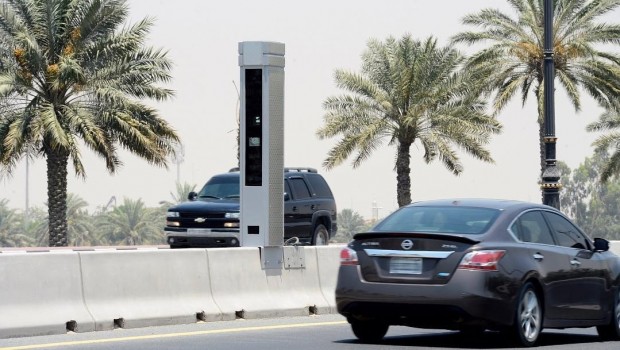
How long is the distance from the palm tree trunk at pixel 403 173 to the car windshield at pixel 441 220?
38.6 m

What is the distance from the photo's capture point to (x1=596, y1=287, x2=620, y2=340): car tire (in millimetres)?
14430

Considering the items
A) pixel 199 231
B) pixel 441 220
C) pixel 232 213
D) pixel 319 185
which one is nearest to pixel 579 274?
pixel 441 220

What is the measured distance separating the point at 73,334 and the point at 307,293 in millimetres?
4592

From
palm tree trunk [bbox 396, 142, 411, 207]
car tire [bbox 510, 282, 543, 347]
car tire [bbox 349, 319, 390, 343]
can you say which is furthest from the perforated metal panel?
palm tree trunk [bbox 396, 142, 411, 207]

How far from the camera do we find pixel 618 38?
159ft

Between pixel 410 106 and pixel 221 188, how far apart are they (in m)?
22.0

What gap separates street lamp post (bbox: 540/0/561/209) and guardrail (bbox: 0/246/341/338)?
363 inches

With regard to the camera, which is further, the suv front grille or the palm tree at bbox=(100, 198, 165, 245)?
the palm tree at bbox=(100, 198, 165, 245)

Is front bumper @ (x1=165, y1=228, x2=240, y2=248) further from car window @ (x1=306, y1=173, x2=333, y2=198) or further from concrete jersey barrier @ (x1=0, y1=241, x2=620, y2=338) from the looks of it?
concrete jersey barrier @ (x1=0, y1=241, x2=620, y2=338)

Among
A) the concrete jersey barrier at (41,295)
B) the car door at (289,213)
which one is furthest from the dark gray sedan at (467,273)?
the car door at (289,213)

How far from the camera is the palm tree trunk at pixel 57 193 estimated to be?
4428cm

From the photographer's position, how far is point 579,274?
13.8 m

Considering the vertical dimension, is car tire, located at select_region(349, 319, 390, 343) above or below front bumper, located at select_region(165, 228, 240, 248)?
below

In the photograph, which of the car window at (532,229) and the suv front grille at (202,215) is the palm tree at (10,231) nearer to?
the suv front grille at (202,215)
